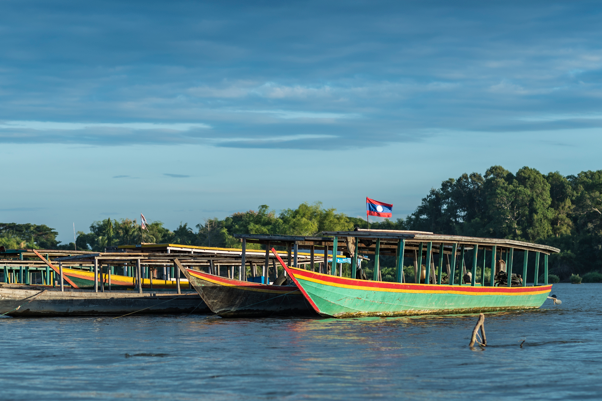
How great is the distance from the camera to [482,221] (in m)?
108

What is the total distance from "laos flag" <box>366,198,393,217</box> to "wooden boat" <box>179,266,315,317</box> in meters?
4.74

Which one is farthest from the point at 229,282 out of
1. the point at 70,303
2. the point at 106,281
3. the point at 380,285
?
the point at 106,281

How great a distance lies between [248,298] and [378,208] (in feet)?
22.0

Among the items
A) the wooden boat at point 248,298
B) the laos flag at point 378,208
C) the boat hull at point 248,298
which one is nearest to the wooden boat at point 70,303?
the wooden boat at point 248,298

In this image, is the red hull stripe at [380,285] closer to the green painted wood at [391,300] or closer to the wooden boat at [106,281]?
the green painted wood at [391,300]

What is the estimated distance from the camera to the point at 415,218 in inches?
4692

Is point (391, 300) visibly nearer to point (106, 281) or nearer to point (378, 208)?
point (378, 208)

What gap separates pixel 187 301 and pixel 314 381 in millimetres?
16703

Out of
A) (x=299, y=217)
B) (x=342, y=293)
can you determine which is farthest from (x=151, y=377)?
(x=299, y=217)

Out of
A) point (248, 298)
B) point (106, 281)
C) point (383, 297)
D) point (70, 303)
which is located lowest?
point (106, 281)

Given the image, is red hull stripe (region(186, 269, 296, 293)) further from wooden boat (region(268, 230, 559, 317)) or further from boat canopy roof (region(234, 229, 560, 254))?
wooden boat (region(268, 230, 559, 317))

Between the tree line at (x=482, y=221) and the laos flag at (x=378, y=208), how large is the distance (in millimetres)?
64623

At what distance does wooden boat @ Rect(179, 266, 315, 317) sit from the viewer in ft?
89.0

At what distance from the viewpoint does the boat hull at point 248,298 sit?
2712 cm
